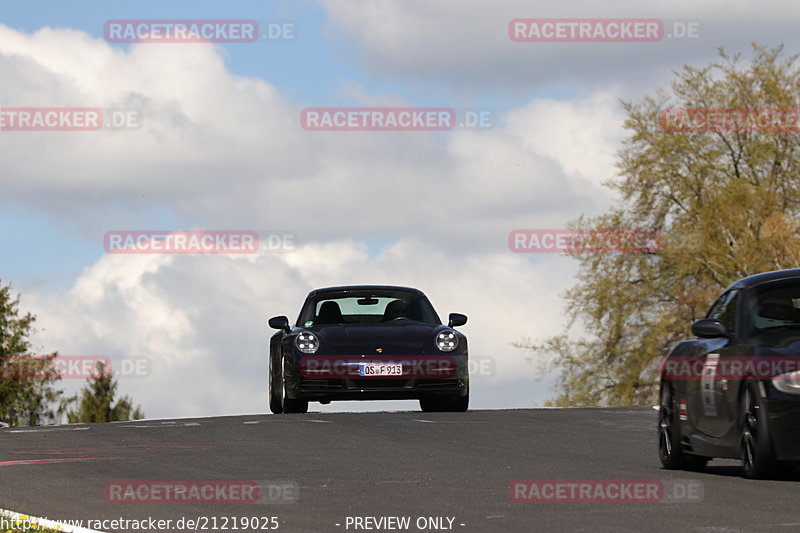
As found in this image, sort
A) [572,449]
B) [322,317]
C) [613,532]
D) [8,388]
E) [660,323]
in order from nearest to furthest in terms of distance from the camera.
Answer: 1. [613,532]
2. [572,449]
3. [322,317]
4. [660,323]
5. [8,388]

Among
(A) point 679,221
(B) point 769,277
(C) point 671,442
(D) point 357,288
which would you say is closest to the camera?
(B) point 769,277

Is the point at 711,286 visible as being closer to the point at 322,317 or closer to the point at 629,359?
the point at 629,359

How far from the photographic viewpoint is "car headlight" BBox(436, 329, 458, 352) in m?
19.9

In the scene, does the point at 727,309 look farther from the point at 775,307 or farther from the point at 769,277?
the point at 775,307

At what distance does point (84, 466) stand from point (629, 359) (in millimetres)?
35567

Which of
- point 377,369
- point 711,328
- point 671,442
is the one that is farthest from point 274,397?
point 711,328

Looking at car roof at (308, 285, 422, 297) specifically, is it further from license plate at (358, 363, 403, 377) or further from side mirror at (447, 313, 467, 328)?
license plate at (358, 363, 403, 377)

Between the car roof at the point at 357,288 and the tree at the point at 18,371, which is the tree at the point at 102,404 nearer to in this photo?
the tree at the point at 18,371

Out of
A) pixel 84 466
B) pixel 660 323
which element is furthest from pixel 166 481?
pixel 660 323

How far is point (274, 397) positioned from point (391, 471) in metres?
9.22

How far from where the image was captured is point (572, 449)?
14.4m

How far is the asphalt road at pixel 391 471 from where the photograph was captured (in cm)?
888

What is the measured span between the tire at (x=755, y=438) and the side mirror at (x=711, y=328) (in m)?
0.52

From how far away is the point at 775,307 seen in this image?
461 inches
